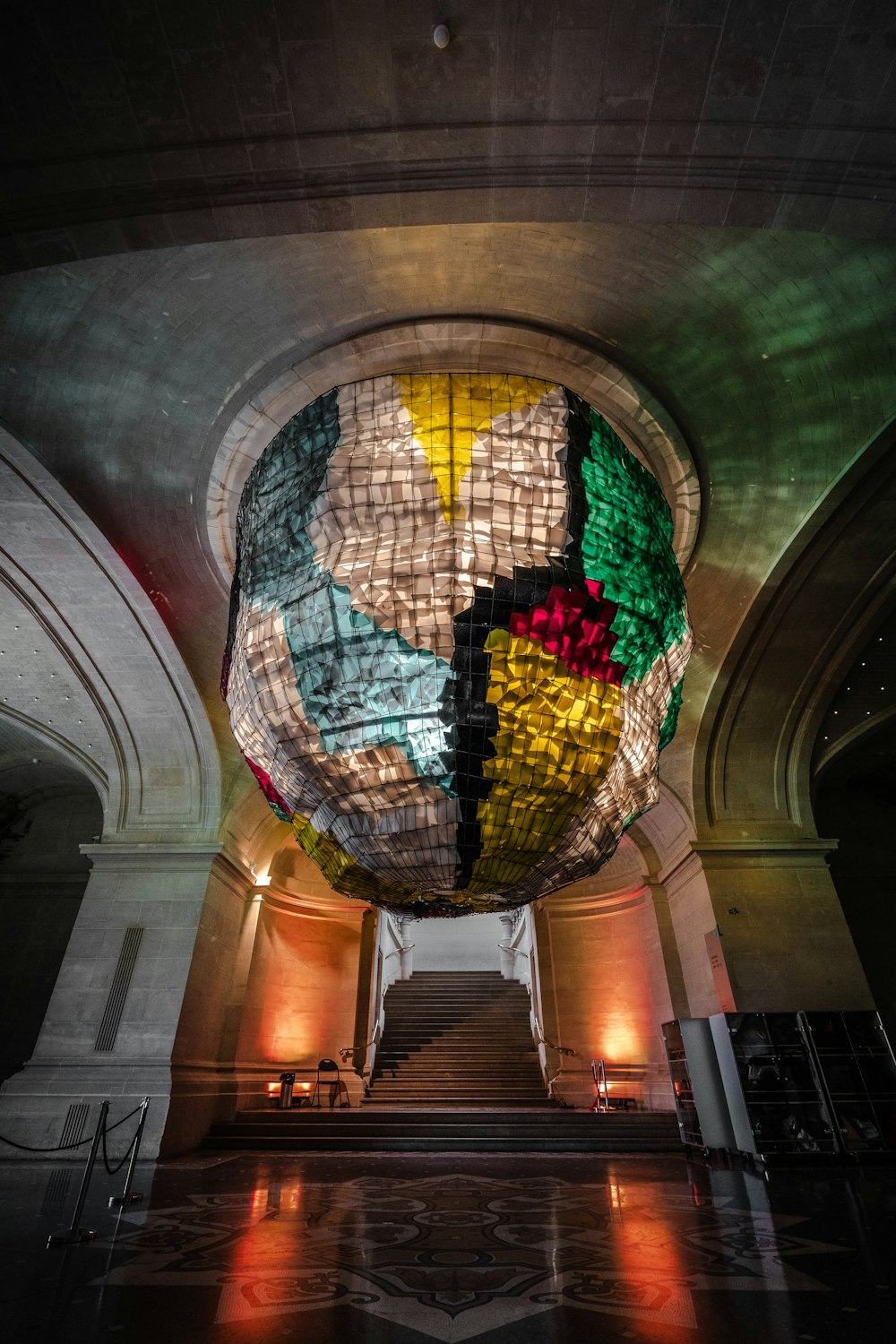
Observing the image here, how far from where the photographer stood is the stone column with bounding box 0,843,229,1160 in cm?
642

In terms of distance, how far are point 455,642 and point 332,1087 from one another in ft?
35.0

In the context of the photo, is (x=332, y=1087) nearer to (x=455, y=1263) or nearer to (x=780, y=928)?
(x=780, y=928)

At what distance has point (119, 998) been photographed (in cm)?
705

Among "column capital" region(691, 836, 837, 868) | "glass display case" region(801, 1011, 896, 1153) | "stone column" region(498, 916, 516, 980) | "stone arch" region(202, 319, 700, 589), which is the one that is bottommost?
"glass display case" region(801, 1011, 896, 1153)

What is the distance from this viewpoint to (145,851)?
771 centimetres

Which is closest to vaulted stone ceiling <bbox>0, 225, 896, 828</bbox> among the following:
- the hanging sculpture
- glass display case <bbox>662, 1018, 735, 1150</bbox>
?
the hanging sculpture

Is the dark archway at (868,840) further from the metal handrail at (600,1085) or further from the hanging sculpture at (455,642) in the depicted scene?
the hanging sculpture at (455,642)

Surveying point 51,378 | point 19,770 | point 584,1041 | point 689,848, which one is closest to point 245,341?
point 51,378

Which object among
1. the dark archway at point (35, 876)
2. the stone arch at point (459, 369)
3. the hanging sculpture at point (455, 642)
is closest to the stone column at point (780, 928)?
the stone arch at point (459, 369)

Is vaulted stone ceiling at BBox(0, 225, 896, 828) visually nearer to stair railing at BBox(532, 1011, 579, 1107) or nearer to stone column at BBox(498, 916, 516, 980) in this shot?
stair railing at BBox(532, 1011, 579, 1107)

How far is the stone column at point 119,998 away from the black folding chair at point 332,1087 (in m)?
3.22

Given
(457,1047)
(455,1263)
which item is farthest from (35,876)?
(455,1263)

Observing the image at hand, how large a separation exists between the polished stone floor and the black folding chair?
5.93m

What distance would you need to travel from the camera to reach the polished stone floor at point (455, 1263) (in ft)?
6.11
